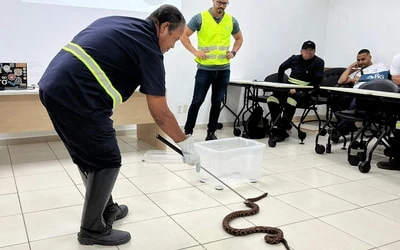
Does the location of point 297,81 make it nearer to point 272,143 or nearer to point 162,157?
point 272,143

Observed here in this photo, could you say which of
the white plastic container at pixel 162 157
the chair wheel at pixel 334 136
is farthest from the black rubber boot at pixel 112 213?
the chair wheel at pixel 334 136

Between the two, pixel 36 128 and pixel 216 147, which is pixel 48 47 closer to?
pixel 36 128

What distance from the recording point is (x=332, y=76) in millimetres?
5504

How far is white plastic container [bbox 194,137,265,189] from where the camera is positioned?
2785 millimetres

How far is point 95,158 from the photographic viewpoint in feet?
5.83

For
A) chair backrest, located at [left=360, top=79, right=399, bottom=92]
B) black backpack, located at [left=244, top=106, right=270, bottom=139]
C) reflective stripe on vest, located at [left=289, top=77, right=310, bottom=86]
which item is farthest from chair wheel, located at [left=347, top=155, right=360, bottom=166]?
→ reflective stripe on vest, located at [left=289, top=77, right=310, bottom=86]

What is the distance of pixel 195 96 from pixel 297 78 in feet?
4.78

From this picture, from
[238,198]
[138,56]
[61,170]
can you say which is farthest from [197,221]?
[61,170]

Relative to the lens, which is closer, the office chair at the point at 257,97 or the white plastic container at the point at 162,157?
the white plastic container at the point at 162,157

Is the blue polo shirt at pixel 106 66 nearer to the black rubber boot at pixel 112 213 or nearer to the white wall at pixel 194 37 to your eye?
the black rubber boot at pixel 112 213

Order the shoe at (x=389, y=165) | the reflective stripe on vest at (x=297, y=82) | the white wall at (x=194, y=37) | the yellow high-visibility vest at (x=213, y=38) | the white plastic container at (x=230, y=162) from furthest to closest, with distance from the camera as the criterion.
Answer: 1. the reflective stripe on vest at (x=297, y=82)
2. the yellow high-visibility vest at (x=213, y=38)
3. the white wall at (x=194, y=37)
4. the shoe at (x=389, y=165)
5. the white plastic container at (x=230, y=162)

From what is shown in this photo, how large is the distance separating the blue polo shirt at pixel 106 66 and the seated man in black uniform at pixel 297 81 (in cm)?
296

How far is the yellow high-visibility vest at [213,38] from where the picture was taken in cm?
406

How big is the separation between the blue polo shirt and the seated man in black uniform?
296cm
